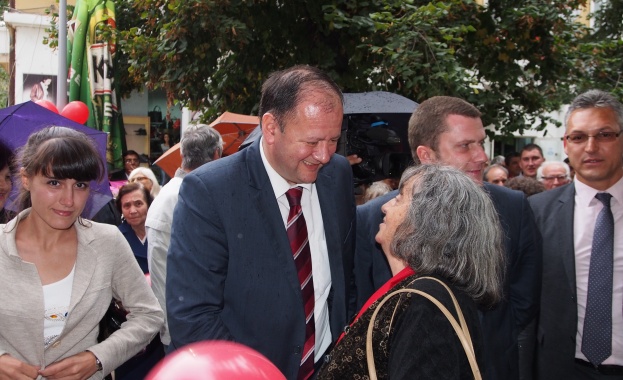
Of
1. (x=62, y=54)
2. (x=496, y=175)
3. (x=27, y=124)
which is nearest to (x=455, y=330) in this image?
(x=27, y=124)

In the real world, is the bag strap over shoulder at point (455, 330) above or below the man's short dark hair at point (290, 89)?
below

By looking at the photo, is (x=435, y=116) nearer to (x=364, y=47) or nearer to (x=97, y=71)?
(x=364, y=47)

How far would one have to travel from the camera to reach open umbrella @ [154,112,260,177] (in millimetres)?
6969

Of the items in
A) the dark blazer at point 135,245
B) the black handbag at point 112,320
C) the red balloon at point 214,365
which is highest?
the red balloon at point 214,365

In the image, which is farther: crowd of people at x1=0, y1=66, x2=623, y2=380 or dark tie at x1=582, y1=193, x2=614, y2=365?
dark tie at x1=582, y1=193, x2=614, y2=365

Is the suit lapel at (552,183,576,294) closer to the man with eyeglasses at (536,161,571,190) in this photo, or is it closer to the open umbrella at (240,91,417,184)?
the open umbrella at (240,91,417,184)

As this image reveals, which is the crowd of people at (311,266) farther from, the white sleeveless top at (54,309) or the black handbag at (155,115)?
the black handbag at (155,115)

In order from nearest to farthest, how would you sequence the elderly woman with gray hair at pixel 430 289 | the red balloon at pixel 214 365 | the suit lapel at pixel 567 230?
the red balloon at pixel 214 365 < the elderly woman with gray hair at pixel 430 289 < the suit lapel at pixel 567 230

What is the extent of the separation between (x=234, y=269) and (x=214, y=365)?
3.88ft

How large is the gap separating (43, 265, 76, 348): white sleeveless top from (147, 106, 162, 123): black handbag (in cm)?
1593

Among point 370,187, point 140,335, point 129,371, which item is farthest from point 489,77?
point 140,335

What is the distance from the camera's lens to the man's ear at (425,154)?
3.35m

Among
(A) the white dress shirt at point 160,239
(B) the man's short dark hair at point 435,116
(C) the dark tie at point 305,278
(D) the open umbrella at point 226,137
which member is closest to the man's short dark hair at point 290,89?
(C) the dark tie at point 305,278

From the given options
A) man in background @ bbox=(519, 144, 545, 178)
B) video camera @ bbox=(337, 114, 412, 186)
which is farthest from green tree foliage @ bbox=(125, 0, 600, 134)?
video camera @ bbox=(337, 114, 412, 186)
